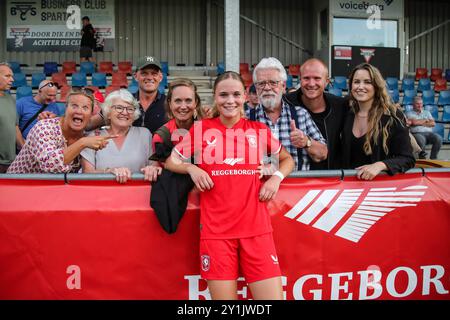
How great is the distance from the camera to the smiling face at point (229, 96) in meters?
2.51

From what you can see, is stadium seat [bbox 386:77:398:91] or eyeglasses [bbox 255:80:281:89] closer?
eyeglasses [bbox 255:80:281:89]

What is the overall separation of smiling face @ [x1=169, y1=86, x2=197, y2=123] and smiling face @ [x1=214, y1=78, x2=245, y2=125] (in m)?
0.41

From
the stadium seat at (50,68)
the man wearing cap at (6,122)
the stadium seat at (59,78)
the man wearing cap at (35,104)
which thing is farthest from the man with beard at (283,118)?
the stadium seat at (50,68)

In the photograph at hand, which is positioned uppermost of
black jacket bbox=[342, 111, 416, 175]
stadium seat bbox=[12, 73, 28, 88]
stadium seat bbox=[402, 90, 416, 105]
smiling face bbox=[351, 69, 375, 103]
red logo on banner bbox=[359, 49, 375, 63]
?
red logo on banner bbox=[359, 49, 375, 63]

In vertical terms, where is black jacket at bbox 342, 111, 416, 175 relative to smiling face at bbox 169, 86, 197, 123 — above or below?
below

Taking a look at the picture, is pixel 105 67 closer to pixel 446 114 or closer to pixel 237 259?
pixel 446 114

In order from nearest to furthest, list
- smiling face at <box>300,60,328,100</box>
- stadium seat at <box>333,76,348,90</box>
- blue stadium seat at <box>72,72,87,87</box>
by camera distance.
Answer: smiling face at <box>300,60,328,100</box> → blue stadium seat at <box>72,72,87,87</box> → stadium seat at <box>333,76,348,90</box>

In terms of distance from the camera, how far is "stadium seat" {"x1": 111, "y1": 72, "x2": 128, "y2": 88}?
44.1ft

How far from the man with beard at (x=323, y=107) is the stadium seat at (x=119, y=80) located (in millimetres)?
10686

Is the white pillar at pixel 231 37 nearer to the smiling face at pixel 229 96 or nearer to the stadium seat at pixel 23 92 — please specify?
the stadium seat at pixel 23 92

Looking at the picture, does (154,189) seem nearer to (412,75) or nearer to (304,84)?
(304,84)

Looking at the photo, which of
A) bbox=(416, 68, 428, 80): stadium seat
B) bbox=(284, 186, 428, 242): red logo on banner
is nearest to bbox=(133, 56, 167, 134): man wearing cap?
bbox=(284, 186, 428, 242): red logo on banner

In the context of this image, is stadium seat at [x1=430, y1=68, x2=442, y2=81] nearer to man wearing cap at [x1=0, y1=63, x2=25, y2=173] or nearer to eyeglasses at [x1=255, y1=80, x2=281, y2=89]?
man wearing cap at [x1=0, y1=63, x2=25, y2=173]
